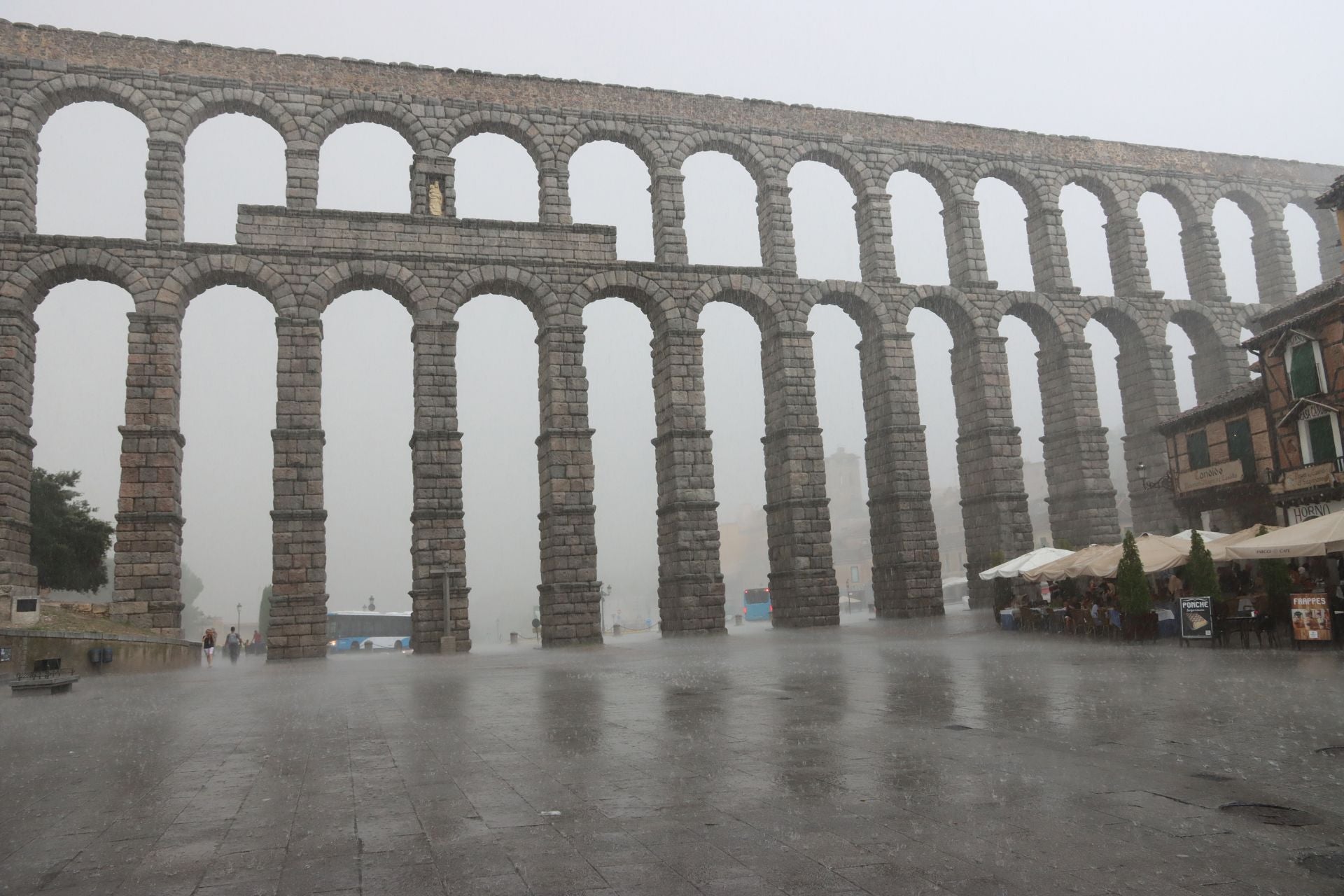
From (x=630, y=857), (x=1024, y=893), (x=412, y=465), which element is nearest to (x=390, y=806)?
(x=630, y=857)

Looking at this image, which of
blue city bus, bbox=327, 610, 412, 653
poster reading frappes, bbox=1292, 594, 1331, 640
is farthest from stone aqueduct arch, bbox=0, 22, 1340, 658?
blue city bus, bbox=327, 610, 412, 653

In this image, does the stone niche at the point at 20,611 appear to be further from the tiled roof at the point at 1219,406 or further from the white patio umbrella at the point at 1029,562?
the tiled roof at the point at 1219,406

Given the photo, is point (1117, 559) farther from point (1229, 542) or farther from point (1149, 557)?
point (1229, 542)

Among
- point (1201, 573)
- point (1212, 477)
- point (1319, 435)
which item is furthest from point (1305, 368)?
point (1201, 573)

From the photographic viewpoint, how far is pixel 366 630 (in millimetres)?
53688

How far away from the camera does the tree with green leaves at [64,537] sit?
40.5 metres

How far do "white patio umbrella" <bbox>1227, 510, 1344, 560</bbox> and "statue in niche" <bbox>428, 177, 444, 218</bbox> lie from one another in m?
24.4

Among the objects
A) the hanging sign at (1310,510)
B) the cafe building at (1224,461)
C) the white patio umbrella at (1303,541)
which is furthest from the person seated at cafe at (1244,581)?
the cafe building at (1224,461)

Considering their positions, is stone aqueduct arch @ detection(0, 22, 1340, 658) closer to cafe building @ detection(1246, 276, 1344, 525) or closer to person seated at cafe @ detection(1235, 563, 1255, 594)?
→ cafe building @ detection(1246, 276, 1344, 525)

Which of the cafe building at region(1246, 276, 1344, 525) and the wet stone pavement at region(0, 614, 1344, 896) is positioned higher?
the cafe building at region(1246, 276, 1344, 525)

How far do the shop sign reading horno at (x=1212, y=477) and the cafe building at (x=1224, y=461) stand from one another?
2 cm

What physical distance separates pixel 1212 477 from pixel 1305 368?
6.11 m

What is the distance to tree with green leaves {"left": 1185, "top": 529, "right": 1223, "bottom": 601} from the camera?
56.4ft

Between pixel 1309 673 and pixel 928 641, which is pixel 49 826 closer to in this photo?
pixel 1309 673
